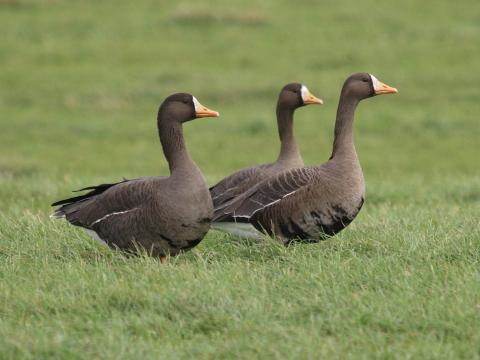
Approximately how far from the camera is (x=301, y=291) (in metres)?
6.74

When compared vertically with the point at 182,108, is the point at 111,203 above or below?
below

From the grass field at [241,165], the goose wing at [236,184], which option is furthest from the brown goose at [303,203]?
Answer: the goose wing at [236,184]

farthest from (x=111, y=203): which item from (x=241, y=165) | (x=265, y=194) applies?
(x=241, y=165)

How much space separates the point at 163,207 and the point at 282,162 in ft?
7.13

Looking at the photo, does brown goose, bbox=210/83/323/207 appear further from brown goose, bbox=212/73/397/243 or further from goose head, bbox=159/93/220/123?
goose head, bbox=159/93/220/123

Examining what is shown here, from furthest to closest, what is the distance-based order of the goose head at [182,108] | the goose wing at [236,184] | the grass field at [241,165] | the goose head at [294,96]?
1. the goose head at [294,96]
2. the goose wing at [236,184]
3. the goose head at [182,108]
4. the grass field at [241,165]

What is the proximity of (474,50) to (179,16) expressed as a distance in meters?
8.53

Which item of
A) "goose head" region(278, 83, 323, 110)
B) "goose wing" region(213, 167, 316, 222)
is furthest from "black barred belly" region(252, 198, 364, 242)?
"goose head" region(278, 83, 323, 110)

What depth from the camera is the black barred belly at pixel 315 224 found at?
789cm

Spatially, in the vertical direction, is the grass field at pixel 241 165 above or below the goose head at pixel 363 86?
below

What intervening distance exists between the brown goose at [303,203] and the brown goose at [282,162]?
54cm

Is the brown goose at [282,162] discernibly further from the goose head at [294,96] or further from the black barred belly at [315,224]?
the black barred belly at [315,224]

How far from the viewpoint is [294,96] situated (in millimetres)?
9633

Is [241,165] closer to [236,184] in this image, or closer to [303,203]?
[236,184]
